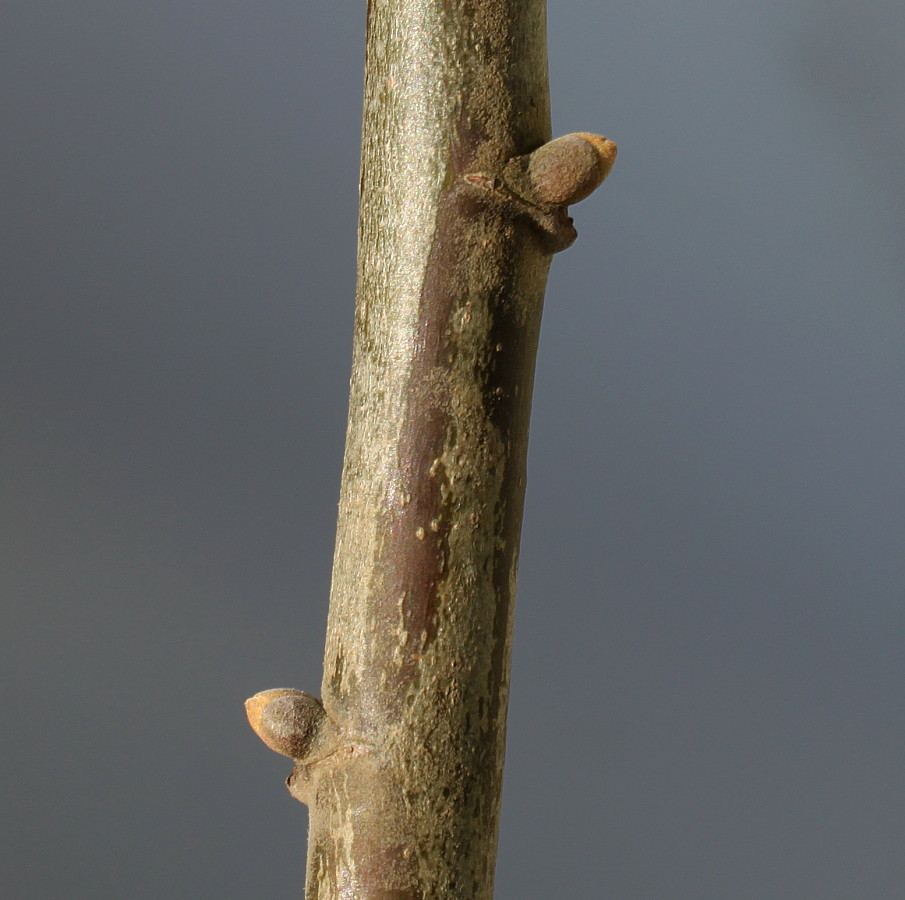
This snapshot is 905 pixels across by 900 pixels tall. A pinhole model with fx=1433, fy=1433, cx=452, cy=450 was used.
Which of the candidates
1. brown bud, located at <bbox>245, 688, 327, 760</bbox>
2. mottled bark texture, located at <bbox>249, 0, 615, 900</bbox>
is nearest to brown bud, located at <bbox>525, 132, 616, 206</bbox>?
mottled bark texture, located at <bbox>249, 0, 615, 900</bbox>

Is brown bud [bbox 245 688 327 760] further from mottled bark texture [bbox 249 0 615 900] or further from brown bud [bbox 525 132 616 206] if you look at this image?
brown bud [bbox 525 132 616 206]

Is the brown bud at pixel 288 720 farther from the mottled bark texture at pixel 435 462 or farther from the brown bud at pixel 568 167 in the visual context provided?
the brown bud at pixel 568 167

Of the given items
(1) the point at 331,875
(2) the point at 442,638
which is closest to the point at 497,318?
(2) the point at 442,638

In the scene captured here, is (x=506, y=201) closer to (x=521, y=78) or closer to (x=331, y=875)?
(x=521, y=78)

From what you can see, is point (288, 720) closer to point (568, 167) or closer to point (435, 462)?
point (435, 462)

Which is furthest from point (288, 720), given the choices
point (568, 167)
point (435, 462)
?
point (568, 167)

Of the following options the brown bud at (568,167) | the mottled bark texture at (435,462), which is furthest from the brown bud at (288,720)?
the brown bud at (568,167)

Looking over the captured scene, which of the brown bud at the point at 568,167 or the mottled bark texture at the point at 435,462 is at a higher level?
the brown bud at the point at 568,167
